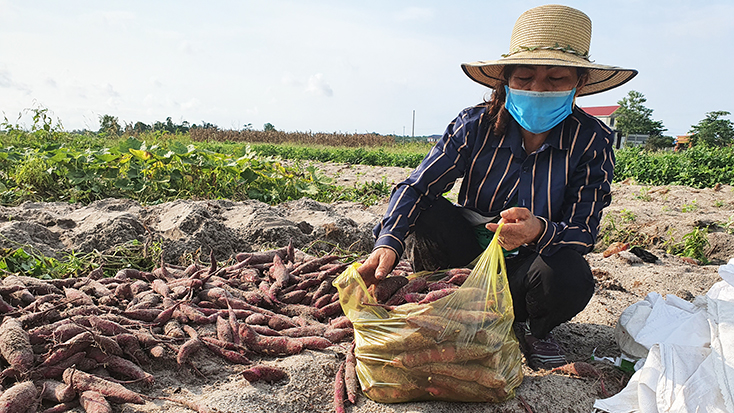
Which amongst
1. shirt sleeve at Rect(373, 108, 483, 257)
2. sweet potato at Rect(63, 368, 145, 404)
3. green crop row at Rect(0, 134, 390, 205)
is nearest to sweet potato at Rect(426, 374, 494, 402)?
shirt sleeve at Rect(373, 108, 483, 257)

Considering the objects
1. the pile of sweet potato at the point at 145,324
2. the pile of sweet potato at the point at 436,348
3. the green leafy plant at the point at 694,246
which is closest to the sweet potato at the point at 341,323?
the pile of sweet potato at the point at 145,324

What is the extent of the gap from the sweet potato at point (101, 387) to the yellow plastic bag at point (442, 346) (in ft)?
2.64

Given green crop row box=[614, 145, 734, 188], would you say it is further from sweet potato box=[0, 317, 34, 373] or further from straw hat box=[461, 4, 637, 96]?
sweet potato box=[0, 317, 34, 373]

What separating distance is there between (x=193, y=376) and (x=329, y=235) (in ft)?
6.46

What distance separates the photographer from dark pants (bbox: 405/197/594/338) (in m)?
2.10

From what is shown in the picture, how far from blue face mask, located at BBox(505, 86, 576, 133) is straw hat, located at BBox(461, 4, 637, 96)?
0.50 ft

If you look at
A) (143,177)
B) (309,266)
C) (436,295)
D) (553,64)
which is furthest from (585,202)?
(143,177)

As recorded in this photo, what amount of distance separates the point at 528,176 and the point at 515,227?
18.9 inches

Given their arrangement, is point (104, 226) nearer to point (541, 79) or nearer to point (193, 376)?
point (193, 376)

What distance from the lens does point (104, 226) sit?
3.48 m

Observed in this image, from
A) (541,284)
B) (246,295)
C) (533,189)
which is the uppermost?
(533,189)

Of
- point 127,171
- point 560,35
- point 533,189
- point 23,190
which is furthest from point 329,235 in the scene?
point 23,190

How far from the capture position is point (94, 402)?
158cm

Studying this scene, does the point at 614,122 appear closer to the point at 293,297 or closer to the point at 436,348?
the point at 293,297
